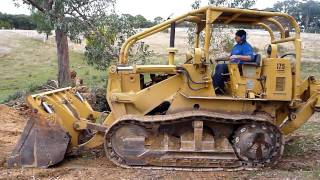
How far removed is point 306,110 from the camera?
27.7ft

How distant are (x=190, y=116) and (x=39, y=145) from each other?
2.48 m

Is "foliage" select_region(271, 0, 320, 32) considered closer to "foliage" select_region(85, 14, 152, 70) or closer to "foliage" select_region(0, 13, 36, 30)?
"foliage" select_region(0, 13, 36, 30)

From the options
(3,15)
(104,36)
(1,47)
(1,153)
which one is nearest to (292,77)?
(1,153)

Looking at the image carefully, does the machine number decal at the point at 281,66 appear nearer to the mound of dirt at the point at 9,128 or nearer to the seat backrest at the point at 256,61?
the seat backrest at the point at 256,61

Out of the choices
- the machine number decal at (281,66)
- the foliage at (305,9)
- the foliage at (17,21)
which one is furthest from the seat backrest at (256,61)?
the foliage at (305,9)

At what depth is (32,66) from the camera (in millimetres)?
35938

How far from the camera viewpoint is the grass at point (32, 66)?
88.8 feet

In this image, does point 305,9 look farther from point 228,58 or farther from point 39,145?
point 39,145

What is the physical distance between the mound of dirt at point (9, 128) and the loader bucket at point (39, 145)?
440mm

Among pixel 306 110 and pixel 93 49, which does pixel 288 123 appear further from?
pixel 93 49

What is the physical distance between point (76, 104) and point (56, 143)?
54.4 inches

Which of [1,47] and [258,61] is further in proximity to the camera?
[1,47]

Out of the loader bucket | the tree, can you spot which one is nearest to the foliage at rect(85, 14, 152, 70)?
the tree

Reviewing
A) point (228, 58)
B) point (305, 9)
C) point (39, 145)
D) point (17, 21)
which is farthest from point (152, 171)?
point (305, 9)
